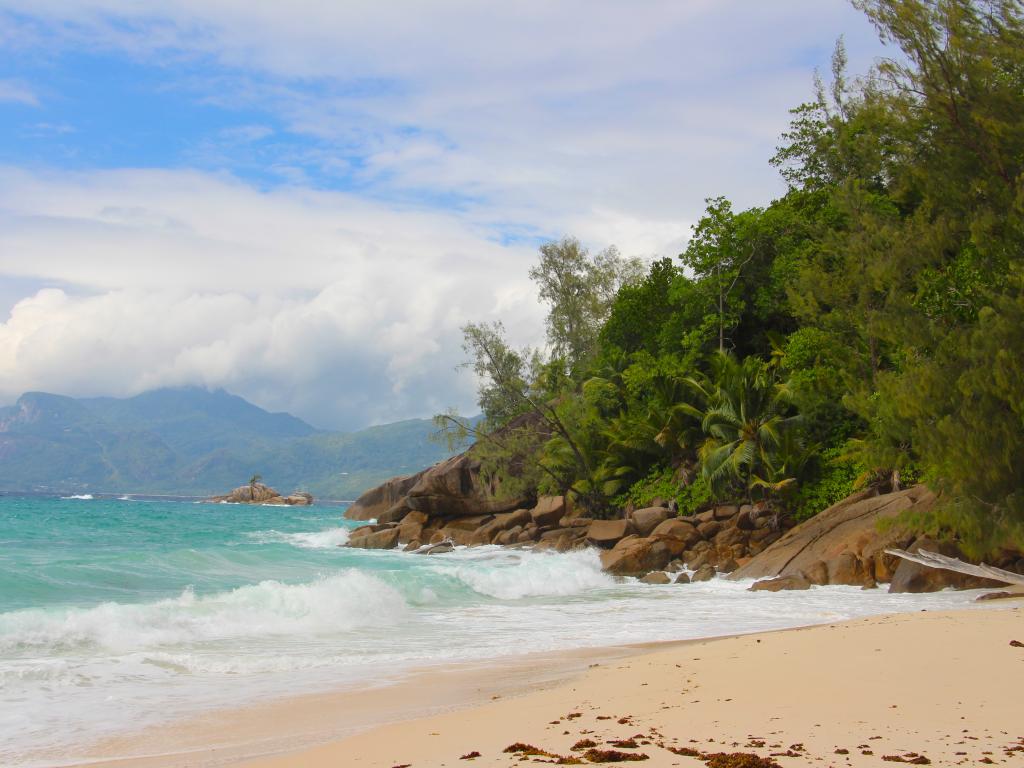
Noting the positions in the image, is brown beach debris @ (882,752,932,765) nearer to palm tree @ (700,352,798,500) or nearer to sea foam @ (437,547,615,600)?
sea foam @ (437,547,615,600)

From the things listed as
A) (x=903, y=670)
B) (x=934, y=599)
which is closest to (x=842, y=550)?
(x=934, y=599)

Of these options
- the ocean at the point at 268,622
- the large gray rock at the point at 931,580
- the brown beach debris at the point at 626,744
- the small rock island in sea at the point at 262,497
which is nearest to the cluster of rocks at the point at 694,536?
the large gray rock at the point at 931,580

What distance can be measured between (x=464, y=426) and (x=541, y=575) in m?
13.3

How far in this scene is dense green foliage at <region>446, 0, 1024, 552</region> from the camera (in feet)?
48.1

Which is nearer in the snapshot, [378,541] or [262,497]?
[378,541]

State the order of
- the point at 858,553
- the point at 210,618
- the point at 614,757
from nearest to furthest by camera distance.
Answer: the point at 614,757
the point at 210,618
the point at 858,553

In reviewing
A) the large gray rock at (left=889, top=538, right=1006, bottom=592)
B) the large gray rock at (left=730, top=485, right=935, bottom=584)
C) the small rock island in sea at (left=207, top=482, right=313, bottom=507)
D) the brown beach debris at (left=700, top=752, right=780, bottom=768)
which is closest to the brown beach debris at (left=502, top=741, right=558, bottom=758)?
the brown beach debris at (left=700, top=752, right=780, bottom=768)

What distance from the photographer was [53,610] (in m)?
14.9

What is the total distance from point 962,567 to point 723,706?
1195 centimetres

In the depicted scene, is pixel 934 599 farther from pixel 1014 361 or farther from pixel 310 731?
pixel 310 731

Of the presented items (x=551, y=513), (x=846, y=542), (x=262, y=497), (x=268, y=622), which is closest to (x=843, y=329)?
(x=846, y=542)

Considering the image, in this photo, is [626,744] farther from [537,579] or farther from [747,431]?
[747,431]

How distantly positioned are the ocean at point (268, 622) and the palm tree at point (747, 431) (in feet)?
17.7

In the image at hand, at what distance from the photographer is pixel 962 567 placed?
55.3 feet
